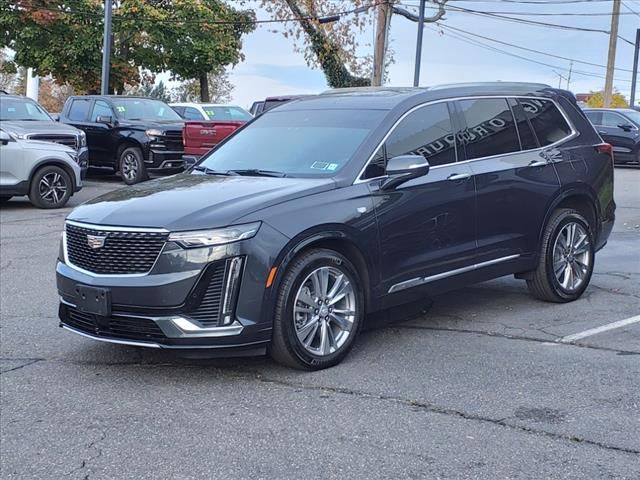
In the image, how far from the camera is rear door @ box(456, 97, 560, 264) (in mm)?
6387

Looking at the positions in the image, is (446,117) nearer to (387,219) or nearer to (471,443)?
(387,219)

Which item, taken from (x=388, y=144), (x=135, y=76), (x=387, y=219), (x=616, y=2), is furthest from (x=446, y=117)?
(x=616, y=2)

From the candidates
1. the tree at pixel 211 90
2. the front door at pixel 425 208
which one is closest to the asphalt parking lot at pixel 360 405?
the front door at pixel 425 208

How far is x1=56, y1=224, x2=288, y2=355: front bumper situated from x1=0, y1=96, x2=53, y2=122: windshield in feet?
35.8

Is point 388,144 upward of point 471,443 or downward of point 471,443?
upward

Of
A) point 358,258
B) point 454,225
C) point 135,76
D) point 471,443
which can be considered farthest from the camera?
point 135,76

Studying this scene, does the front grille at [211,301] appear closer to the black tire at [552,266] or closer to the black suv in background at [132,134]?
the black tire at [552,266]

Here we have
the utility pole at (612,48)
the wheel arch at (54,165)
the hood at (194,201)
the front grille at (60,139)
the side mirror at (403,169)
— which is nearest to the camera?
the hood at (194,201)

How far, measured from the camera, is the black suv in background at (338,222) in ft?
16.0

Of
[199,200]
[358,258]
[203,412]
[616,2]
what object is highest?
[616,2]

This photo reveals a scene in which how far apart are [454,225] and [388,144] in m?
0.81

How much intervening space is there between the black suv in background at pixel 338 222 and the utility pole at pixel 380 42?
2458 centimetres

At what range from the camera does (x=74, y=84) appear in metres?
36.1

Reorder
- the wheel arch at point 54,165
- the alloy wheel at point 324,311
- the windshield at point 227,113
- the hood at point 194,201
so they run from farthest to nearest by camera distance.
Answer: the windshield at point 227,113
the wheel arch at point 54,165
the alloy wheel at point 324,311
the hood at point 194,201
